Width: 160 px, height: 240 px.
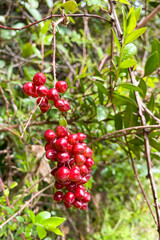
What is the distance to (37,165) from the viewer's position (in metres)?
0.89

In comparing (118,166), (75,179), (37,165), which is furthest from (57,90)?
(118,166)

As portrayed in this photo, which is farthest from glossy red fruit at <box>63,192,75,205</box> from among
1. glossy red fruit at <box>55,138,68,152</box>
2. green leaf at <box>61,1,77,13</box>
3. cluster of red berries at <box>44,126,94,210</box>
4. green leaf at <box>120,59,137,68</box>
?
green leaf at <box>61,1,77,13</box>

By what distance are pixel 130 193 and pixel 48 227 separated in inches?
38.7

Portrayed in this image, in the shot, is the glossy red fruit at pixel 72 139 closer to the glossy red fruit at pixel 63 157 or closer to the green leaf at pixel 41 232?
the glossy red fruit at pixel 63 157

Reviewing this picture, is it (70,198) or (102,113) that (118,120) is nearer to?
(102,113)

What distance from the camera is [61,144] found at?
44cm

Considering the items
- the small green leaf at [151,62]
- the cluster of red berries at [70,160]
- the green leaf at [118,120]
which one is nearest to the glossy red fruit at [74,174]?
the cluster of red berries at [70,160]

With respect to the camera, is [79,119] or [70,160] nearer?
[70,160]

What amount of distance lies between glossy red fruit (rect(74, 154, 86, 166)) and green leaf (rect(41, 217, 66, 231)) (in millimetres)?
163

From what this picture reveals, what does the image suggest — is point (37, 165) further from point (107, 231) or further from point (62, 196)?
point (107, 231)

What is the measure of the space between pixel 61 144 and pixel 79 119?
0.38 m

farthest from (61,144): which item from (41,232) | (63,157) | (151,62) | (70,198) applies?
(151,62)

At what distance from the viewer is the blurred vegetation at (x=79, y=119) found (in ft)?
2.07

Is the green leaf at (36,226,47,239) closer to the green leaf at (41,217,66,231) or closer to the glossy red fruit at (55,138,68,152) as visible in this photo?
the green leaf at (41,217,66,231)
